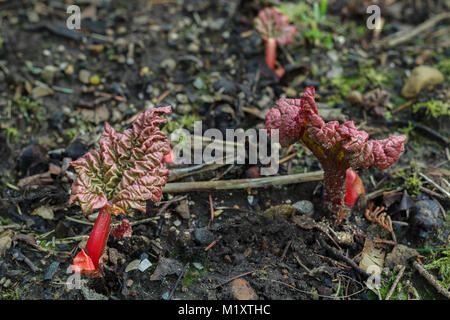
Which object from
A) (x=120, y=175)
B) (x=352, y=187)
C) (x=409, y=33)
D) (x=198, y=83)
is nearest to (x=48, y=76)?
(x=198, y=83)

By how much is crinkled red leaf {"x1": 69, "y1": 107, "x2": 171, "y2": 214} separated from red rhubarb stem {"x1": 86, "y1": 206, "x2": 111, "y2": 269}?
156 millimetres

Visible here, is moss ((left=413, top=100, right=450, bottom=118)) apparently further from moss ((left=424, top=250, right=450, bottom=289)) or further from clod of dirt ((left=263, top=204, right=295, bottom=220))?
clod of dirt ((left=263, top=204, right=295, bottom=220))

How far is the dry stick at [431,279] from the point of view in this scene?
335 centimetres

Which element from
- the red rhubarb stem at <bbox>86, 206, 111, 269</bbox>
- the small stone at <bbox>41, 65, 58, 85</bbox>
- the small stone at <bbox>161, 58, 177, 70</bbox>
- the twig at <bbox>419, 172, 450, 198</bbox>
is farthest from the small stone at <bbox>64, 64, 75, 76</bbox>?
the twig at <bbox>419, 172, 450, 198</bbox>

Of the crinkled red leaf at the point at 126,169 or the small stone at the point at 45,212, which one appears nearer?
the crinkled red leaf at the point at 126,169

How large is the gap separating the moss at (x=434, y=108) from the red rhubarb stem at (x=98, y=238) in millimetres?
3274

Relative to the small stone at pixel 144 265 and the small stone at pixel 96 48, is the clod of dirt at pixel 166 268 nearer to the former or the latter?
the small stone at pixel 144 265

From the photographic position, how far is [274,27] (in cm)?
507

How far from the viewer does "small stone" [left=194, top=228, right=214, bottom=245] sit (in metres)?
3.64

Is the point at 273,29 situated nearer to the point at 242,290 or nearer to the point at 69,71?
the point at 69,71

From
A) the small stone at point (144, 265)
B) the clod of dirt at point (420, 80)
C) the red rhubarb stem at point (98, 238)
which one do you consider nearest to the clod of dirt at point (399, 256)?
the small stone at point (144, 265)

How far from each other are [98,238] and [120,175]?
481mm

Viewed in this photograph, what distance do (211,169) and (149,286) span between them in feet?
4.15
